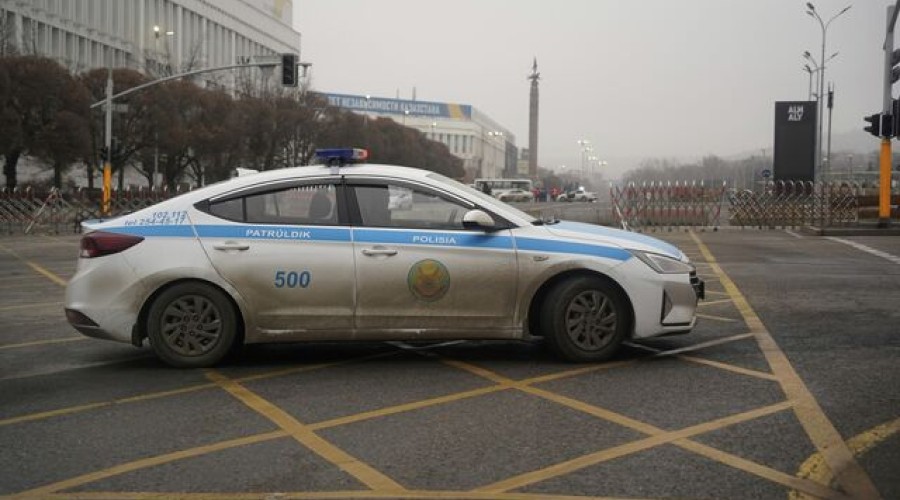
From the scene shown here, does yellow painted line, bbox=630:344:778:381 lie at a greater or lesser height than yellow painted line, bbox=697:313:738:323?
lesser

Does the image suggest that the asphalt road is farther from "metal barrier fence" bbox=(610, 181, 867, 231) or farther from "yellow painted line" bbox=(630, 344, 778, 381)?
"metal barrier fence" bbox=(610, 181, 867, 231)

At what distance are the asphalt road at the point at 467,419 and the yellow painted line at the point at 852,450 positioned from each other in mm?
16

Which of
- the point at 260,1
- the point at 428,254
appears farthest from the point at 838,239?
the point at 260,1

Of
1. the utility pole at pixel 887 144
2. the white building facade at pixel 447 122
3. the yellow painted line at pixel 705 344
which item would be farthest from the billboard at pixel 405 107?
the yellow painted line at pixel 705 344

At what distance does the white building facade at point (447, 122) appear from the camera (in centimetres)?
13112

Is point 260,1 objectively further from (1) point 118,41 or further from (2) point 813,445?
(2) point 813,445

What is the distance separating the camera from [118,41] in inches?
2702

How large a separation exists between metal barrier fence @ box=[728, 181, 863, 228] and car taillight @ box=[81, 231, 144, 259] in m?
23.9

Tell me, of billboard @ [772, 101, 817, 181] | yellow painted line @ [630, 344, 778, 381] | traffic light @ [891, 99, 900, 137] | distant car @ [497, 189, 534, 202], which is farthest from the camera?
distant car @ [497, 189, 534, 202]

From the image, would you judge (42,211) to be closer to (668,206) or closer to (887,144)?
(668,206)

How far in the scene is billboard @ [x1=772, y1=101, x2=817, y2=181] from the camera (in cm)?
3466

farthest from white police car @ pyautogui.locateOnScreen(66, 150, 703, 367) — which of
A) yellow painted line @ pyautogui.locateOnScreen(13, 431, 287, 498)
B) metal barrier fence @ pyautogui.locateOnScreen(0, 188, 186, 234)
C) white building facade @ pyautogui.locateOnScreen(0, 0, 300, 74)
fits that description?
white building facade @ pyautogui.locateOnScreen(0, 0, 300, 74)

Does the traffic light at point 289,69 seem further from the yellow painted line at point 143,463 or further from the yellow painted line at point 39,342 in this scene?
the yellow painted line at point 143,463

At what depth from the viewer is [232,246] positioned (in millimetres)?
6496
